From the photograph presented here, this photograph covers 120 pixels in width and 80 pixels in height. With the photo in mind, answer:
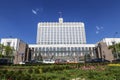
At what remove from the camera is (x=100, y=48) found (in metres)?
88.7

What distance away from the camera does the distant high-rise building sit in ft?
501

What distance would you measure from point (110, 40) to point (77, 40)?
6648cm

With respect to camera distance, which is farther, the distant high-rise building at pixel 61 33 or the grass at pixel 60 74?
the distant high-rise building at pixel 61 33

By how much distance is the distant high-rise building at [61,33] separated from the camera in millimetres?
152625

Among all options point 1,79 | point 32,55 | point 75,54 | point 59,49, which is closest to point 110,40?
point 75,54

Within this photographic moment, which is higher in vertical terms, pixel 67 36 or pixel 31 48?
pixel 67 36

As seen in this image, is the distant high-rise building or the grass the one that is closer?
the grass

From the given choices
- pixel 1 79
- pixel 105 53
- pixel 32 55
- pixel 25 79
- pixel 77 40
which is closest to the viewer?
pixel 25 79

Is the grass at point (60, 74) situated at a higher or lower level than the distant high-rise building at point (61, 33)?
lower

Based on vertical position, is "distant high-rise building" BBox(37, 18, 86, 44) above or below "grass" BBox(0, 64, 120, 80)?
above

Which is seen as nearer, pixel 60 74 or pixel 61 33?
pixel 60 74

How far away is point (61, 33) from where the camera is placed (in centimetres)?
15375

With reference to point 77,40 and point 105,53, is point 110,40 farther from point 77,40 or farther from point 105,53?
point 77,40

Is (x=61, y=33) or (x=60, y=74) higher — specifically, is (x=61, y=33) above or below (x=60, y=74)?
above
